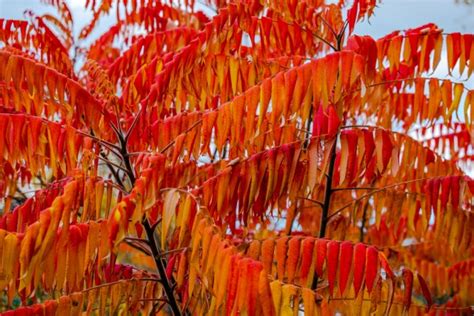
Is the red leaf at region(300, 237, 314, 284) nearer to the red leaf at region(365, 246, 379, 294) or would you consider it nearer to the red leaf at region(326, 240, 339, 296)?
the red leaf at region(326, 240, 339, 296)

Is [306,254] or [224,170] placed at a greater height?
[224,170]

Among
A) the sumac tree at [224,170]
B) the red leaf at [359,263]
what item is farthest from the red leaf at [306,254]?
the red leaf at [359,263]

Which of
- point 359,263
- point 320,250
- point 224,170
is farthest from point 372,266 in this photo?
point 224,170

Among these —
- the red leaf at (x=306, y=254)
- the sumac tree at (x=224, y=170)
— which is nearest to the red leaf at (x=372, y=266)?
the sumac tree at (x=224, y=170)

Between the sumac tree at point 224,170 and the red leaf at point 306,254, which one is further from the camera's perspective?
the red leaf at point 306,254

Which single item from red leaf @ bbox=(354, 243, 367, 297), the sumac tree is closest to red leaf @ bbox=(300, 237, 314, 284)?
the sumac tree

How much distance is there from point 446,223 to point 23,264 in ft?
5.14

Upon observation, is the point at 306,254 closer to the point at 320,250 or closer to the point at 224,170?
the point at 320,250

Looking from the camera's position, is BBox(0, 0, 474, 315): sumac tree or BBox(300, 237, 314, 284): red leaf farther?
BBox(300, 237, 314, 284): red leaf

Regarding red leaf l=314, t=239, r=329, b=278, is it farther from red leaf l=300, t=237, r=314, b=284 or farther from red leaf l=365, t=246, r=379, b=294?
red leaf l=365, t=246, r=379, b=294

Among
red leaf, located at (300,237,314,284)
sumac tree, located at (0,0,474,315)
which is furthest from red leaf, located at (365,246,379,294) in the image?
red leaf, located at (300,237,314,284)

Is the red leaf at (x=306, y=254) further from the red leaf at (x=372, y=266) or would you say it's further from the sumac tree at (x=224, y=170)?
the red leaf at (x=372, y=266)

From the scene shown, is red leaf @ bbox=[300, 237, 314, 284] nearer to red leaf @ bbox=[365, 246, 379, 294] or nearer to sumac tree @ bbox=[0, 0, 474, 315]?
sumac tree @ bbox=[0, 0, 474, 315]

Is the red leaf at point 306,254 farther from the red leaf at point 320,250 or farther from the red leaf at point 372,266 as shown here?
the red leaf at point 372,266
